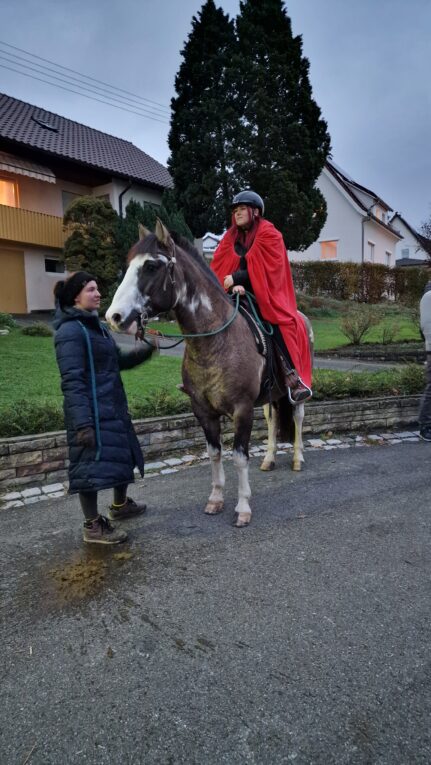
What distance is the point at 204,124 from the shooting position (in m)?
19.4

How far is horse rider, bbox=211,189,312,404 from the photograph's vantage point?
15.1 ft

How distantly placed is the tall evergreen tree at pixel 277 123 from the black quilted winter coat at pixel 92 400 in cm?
1665

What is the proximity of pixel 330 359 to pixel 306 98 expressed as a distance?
13.2 meters

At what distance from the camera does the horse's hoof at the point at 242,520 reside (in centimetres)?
399

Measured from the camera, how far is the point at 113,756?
1.88 meters

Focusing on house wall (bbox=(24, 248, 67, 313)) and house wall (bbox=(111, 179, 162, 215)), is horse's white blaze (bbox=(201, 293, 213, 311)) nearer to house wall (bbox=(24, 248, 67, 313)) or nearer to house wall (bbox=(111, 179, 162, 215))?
house wall (bbox=(24, 248, 67, 313))

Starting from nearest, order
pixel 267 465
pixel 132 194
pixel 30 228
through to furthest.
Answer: pixel 267 465 < pixel 30 228 < pixel 132 194

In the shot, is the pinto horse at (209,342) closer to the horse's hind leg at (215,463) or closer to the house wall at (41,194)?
the horse's hind leg at (215,463)

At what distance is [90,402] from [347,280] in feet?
76.7

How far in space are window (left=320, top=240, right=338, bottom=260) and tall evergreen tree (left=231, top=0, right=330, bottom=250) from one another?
40.3 ft

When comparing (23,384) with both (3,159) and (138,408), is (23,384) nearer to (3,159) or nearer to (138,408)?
(138,408)

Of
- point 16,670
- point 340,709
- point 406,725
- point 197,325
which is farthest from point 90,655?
point 197,325

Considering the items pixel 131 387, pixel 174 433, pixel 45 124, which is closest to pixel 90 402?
pixel 174 433

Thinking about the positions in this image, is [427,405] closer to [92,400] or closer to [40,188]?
[92,400]
